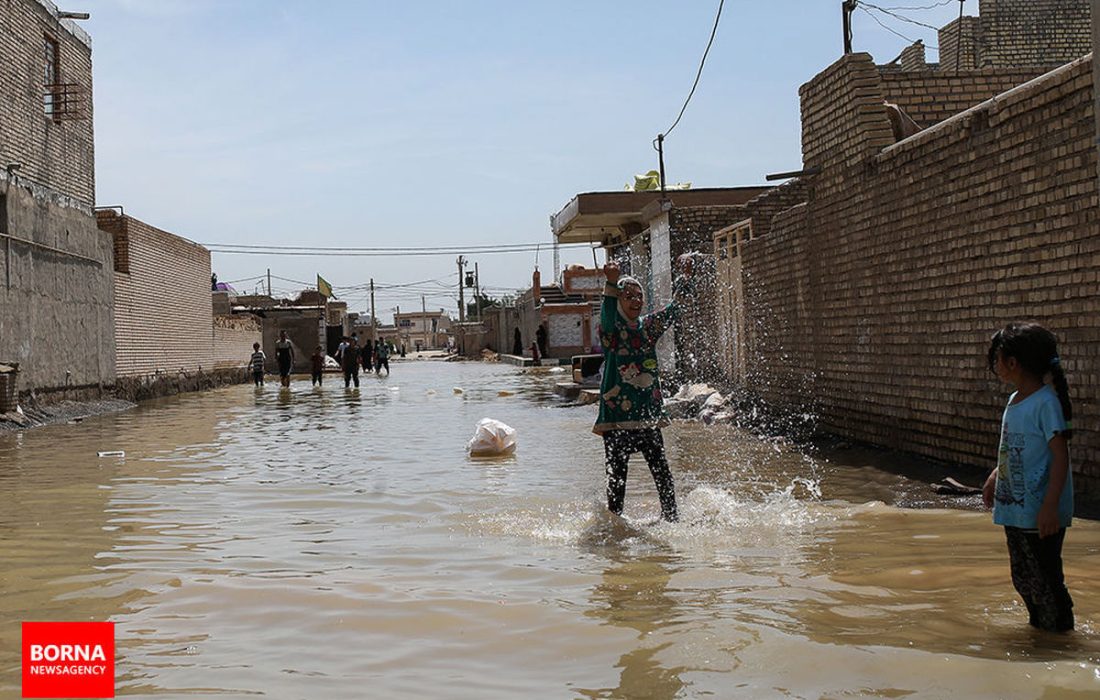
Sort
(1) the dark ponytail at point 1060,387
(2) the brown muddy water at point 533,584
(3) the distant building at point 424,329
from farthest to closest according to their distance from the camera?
(3) the distant building at point 424,329, (1) the dark ponytail at point 1060,387, (2) the brown muddy water at point 533,584

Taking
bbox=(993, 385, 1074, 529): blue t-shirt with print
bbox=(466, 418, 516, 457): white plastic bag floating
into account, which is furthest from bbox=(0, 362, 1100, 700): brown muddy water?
bbox=(466, 418, 516, 457): white plastic bag floating

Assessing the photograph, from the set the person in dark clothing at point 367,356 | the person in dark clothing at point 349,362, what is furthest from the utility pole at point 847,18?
the person in dark clothing at point 367,356

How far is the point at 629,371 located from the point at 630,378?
4 cm

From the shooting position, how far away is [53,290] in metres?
20.3

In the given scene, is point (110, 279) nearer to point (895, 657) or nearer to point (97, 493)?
point (97, 493)

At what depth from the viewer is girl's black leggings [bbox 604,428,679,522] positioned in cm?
647

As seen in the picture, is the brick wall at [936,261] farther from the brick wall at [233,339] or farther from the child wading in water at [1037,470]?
the brick wall at [233,339]

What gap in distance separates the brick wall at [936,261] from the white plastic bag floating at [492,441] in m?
3.47

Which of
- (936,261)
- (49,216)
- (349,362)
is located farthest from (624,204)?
(936,261)

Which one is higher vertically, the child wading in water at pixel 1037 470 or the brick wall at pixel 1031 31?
the brick wall at pixel 1031 31

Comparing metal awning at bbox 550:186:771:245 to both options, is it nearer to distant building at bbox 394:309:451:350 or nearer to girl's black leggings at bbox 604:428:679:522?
girl's black leggings at bbox 604:428:679:522

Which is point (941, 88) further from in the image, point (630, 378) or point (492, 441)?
point (630, 378)

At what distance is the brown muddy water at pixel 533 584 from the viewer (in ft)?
12.1

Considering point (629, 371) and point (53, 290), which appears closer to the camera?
point (629, 371)
